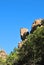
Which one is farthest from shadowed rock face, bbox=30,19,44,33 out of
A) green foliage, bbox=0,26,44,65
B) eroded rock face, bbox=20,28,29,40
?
green foliage, bbox=0,26,44,65

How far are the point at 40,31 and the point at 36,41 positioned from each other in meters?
2.64

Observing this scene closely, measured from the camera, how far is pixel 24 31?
94.2m

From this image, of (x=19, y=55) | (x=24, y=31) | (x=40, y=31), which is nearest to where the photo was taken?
(x=40, y=31)

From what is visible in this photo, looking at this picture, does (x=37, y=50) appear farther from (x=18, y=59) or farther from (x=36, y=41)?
(x=18, y=59)

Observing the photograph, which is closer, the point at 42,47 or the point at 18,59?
the point at 42,47

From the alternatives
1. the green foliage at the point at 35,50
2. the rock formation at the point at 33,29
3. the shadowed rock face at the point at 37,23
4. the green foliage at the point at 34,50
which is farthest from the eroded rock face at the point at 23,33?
the green foliage at the point at 35,50

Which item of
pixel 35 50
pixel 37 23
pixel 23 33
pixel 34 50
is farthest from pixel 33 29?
pixel 35 50

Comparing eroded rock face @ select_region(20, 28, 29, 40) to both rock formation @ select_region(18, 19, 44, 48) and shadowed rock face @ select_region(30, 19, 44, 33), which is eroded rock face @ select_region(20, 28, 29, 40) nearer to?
rock formation @ select_region(18, 19, 44, 48)

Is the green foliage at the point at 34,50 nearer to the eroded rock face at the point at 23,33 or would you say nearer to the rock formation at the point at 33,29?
the rock formation at the point at 33,29

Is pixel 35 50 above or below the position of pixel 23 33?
below

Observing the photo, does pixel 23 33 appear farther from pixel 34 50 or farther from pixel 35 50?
pixel 35 50

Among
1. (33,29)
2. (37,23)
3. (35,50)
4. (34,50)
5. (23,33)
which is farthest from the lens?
(23,33)

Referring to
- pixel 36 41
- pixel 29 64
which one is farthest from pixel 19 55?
pixel 36 41

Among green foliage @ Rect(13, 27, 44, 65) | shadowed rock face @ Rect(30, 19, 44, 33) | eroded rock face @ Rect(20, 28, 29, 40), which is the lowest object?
green foliage @ Rect(13, 27, 44, 65)
